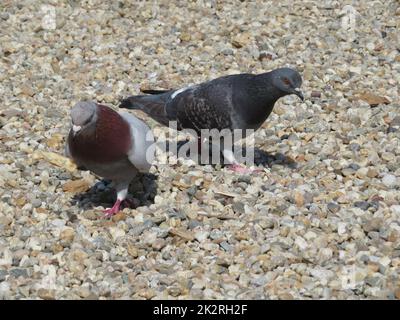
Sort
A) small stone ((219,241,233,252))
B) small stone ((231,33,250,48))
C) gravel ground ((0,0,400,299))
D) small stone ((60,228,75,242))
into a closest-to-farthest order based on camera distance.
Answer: gravel ground ((0,0,400,299))
small stone ((219,241,233,252))
small stone ((60,228,75,242))
small stone ((231,33,250,48))

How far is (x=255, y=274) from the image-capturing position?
5.55 meters

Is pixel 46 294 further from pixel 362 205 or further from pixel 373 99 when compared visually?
pixel 373 99

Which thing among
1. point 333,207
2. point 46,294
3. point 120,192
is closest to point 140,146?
point 120,192

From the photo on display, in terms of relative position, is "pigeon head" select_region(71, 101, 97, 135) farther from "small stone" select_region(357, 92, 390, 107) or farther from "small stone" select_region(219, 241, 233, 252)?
"small stone" select_region(357, 92, 390, 107)

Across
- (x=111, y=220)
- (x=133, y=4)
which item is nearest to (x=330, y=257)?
(x=111, y=220)

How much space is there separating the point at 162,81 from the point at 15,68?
1.68 metres

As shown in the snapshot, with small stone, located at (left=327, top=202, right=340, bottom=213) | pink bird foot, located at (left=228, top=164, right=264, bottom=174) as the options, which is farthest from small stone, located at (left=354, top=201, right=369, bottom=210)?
pink bird foot, located at (left=228, top=164, right=264, bottom=174)

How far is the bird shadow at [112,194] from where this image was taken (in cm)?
670

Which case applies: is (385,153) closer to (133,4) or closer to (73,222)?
(73,222)

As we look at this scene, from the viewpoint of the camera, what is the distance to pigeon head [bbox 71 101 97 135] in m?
5.84

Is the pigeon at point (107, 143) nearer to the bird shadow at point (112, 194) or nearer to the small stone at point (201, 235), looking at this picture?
the bird shadow at point (112, 194)

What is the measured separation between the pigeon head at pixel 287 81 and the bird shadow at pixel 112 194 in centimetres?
138

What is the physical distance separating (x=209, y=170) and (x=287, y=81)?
1113 mm

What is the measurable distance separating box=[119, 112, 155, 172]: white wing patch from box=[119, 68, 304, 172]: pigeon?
3.18 ft
